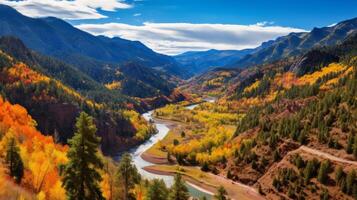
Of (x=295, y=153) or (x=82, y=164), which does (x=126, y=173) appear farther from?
(x=295, y=153)

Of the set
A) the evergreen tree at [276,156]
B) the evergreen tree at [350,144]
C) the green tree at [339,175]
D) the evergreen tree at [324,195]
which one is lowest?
the evergreen tree at [324,195]

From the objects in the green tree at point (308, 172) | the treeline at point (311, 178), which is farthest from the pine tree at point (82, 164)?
the green tree at point (308, 172)

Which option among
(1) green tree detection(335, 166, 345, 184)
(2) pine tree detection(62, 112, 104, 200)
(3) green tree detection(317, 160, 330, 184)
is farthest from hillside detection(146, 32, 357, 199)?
(2) pine tree detection(62, 112, 104, 200)

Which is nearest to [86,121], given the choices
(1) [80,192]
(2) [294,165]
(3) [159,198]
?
(1) [80,192]

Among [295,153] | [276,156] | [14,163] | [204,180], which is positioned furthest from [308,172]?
[14,163]

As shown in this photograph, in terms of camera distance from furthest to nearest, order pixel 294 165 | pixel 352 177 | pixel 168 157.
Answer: pixel 168 157, pixel 294 165, pixel 352 177

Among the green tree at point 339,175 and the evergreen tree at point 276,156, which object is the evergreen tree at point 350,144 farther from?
the evergreen tree at point 276,156

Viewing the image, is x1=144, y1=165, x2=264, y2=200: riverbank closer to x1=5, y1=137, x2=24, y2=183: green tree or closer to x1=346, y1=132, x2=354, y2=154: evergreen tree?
x1=346, y1=132, x2=354, y2=154: evergreen tree

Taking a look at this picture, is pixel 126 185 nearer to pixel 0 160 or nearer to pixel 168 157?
pixel 0 160

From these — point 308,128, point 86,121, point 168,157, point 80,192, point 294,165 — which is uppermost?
point 86,121
